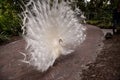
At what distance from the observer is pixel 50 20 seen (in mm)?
7176

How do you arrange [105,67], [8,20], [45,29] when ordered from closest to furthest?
1. [105,67]
2. [45,29]
3. [8,20]

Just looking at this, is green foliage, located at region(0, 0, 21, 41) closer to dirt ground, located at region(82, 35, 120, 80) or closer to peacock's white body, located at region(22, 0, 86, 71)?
peacock's white body, located at region(22, 0, 86, 71)

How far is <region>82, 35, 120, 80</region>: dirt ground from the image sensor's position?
20.1 ft

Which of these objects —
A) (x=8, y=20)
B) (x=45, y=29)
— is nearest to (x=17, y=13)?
(x=8, y=20)

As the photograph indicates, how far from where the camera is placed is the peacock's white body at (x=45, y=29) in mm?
7085

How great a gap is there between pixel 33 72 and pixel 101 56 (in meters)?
2.29

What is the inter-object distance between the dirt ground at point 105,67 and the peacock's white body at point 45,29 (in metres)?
1.15

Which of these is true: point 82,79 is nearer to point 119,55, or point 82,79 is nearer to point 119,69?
point 119,69

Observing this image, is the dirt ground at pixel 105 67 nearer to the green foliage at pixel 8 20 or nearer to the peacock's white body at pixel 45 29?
the peacock's white body at pixel 45 29

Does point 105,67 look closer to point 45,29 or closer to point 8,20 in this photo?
point 45,29

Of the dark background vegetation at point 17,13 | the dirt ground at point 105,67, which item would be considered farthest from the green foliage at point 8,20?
the dirt ground at point 105,67

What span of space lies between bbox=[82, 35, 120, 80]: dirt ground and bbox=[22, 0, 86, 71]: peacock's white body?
3.78ft

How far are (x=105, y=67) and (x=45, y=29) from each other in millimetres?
1958

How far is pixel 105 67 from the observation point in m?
6.84
